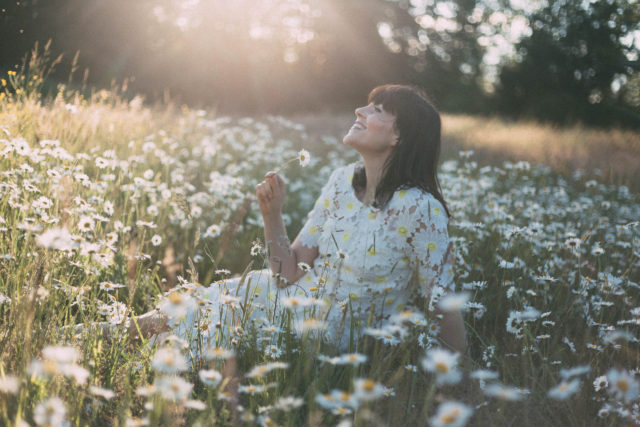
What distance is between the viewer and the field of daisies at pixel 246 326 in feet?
4.41

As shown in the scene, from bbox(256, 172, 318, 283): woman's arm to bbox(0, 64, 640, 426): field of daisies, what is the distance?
126 mm

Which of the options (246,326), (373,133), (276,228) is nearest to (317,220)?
(276,228)

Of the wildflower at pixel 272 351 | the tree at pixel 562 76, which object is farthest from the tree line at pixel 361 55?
the wildflower at pixel 272 351

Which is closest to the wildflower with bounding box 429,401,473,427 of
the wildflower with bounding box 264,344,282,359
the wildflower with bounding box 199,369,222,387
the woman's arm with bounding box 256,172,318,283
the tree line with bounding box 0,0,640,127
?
the wildflower with bounding box 199,369,222,387

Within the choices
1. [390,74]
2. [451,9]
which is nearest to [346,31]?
[390,74]

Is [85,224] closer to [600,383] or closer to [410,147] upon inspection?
[410,147]

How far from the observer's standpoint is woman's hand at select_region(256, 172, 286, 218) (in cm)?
248

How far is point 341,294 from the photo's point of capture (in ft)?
8.40

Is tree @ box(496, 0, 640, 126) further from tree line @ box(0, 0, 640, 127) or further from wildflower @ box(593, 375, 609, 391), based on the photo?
wildflower @ box(593, 375, 609, 391)

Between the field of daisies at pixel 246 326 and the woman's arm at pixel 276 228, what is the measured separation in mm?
126

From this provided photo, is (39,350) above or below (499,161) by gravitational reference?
below

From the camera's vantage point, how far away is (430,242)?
7.77 ft

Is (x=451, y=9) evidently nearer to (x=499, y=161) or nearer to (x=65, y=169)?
(x=499, y=161)

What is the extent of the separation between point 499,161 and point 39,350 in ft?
24.8
